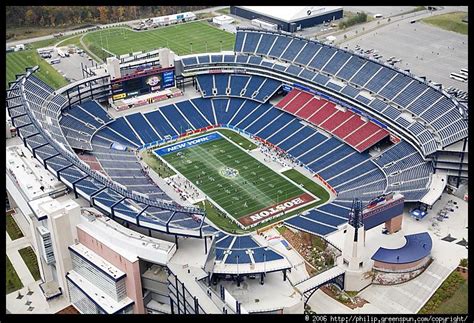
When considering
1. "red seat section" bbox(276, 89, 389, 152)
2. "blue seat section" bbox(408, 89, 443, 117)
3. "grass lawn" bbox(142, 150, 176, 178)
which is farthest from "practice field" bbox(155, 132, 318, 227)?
"blue seat section" bbox(408, 89, 443, 117)

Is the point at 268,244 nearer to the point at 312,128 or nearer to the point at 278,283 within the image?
the point at 278,283

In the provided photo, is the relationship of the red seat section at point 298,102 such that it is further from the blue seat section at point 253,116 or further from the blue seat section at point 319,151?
the blue seat section at point 319,151

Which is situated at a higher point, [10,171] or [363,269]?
[10,171]

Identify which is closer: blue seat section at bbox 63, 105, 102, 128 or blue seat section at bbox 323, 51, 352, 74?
blue seat section at bbox 63, 105, 102, 128

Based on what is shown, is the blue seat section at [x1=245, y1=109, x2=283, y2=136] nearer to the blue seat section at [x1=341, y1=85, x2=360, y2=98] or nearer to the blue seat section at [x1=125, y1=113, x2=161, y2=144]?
the blue seat section at [x1=341, y1=85, x2=360, y2=98]

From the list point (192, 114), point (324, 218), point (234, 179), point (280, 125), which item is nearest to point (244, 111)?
point (280, 125)

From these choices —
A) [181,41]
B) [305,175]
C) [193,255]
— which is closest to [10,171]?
[193,255]

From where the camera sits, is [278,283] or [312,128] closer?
[278,283]
